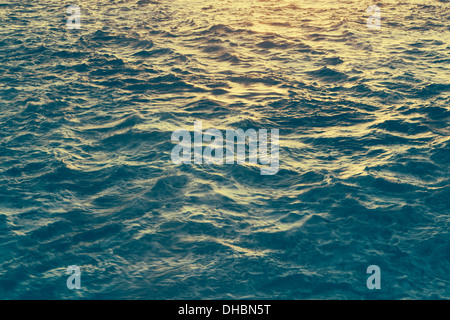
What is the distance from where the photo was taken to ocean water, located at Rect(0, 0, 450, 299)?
8.12m

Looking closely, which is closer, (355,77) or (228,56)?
(355,77)

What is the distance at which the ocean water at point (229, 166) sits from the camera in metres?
8.12

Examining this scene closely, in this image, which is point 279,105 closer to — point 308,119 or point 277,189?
point 308,119

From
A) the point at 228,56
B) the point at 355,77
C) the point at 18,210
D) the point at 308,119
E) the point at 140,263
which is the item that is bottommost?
the point at 140,263

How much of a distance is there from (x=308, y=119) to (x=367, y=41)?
537 cm

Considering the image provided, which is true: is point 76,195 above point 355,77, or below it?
below

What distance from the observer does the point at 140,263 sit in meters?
8.31

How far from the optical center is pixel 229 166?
10656mm

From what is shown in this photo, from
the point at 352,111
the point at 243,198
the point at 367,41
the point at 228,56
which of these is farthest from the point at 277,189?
the point at 367,41

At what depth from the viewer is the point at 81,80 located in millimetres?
14719
